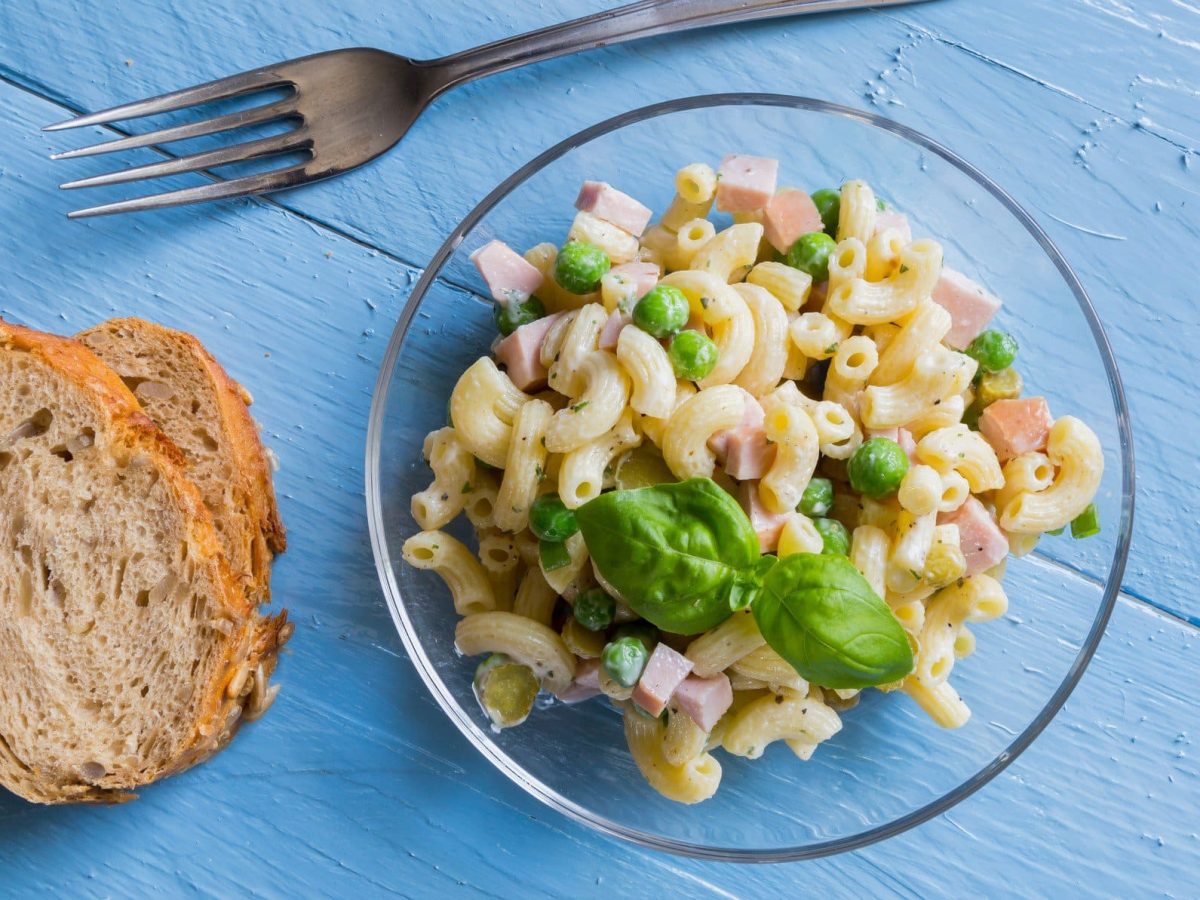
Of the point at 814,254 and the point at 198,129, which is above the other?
the point at 814,254

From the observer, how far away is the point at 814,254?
1.73 m

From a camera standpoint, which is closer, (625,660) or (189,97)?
(625,660)

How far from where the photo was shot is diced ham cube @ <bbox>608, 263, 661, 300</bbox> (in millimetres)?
1679

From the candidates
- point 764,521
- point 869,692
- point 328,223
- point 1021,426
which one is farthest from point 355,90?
point 869,692

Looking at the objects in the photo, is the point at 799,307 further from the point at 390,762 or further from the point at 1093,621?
the point at 390,762

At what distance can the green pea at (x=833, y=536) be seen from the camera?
164 centimetres

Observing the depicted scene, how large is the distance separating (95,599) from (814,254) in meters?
1.44

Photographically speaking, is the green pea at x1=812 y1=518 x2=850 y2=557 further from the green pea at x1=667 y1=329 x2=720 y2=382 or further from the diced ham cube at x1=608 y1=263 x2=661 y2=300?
the diced ham cube at x1=608 y1=263 x2=661 y2=300

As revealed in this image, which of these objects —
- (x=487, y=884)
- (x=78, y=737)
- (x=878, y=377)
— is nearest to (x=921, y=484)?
(x=878, y=377)

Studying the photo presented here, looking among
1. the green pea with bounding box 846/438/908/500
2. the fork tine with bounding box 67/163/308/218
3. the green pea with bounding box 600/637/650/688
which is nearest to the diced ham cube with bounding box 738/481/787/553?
the green pea with bounding box 846/438/908/500

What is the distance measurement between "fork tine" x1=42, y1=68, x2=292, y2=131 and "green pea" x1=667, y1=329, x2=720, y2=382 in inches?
39.4

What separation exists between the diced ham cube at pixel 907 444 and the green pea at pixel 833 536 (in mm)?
159

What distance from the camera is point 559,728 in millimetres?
1883

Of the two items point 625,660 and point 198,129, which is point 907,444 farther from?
point 198,129
